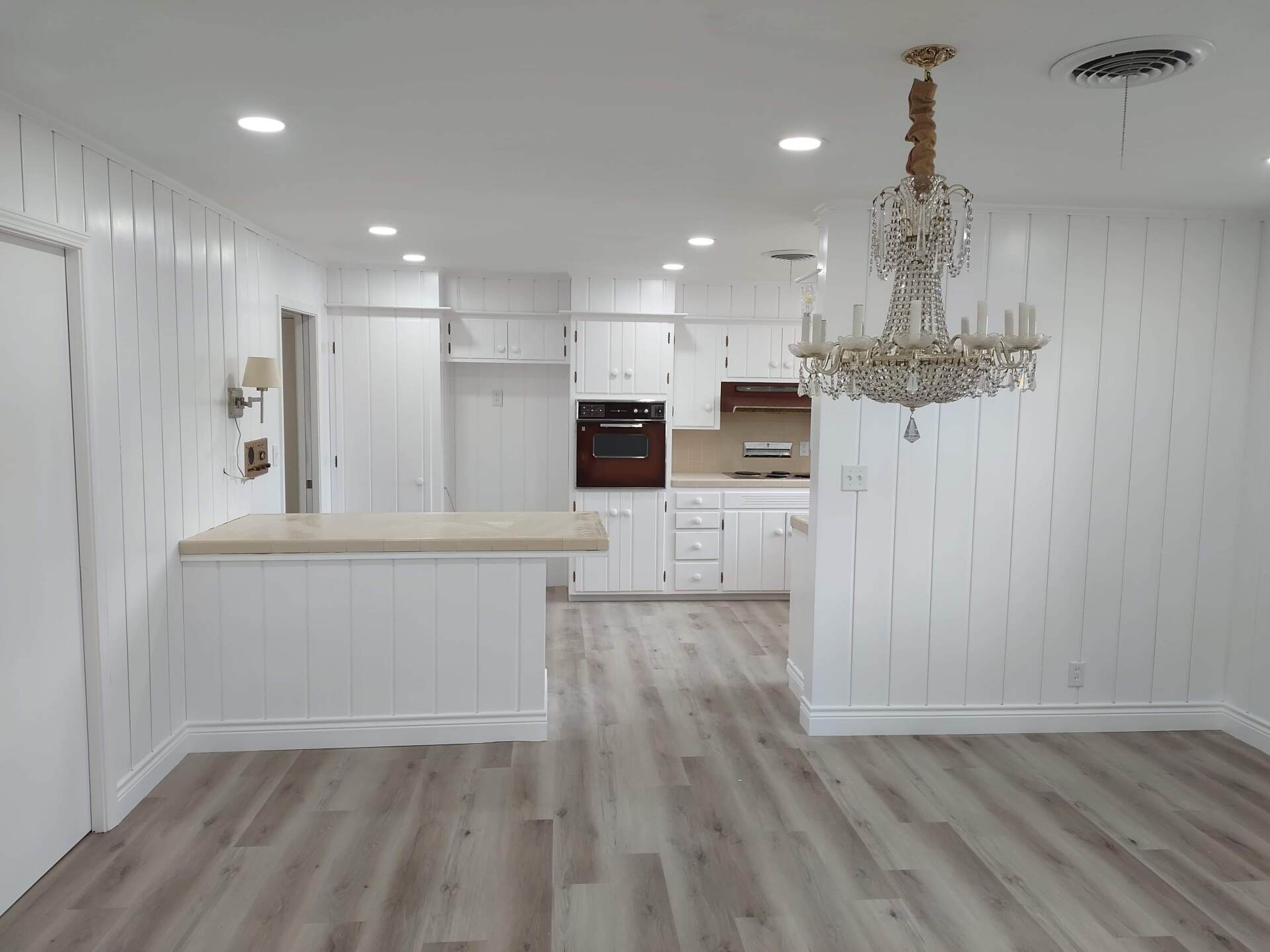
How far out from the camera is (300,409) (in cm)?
525

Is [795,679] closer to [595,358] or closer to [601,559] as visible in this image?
[601,559]

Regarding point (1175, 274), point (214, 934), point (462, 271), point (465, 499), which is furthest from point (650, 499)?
point (214, 934)

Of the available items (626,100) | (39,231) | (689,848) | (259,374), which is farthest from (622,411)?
(39,231)

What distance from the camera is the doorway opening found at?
5.20 m

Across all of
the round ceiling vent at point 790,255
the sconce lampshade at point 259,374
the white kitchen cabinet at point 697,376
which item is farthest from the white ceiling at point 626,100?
the white kitchen cabinet at point 697,376

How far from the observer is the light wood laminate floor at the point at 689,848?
237 cm

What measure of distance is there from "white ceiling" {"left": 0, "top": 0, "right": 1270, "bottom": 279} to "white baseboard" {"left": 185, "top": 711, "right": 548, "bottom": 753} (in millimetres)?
2199

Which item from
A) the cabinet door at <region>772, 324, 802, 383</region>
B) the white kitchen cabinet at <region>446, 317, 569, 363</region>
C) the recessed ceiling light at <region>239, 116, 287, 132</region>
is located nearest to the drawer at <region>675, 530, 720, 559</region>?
the cabinet door at <region>772, 324, 802, 383</region>

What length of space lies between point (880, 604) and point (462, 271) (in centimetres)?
357

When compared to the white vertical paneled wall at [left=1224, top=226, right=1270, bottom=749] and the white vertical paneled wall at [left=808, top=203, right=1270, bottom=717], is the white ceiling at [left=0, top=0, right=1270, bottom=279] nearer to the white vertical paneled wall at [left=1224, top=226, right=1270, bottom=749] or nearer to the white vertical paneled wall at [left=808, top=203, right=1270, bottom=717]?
the white vertical paneled wall at [left=808, top=203, right=1270, bottom=717]

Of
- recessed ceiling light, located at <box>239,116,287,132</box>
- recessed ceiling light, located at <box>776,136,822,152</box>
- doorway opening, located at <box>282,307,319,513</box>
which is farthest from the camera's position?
doorway opening, located at <box>282,307,319,513</box>

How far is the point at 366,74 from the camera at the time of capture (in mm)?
2131

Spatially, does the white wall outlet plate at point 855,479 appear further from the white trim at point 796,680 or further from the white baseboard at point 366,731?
the white baseboard at point 366,731

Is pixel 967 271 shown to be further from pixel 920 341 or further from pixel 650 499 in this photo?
pixel 650 499
